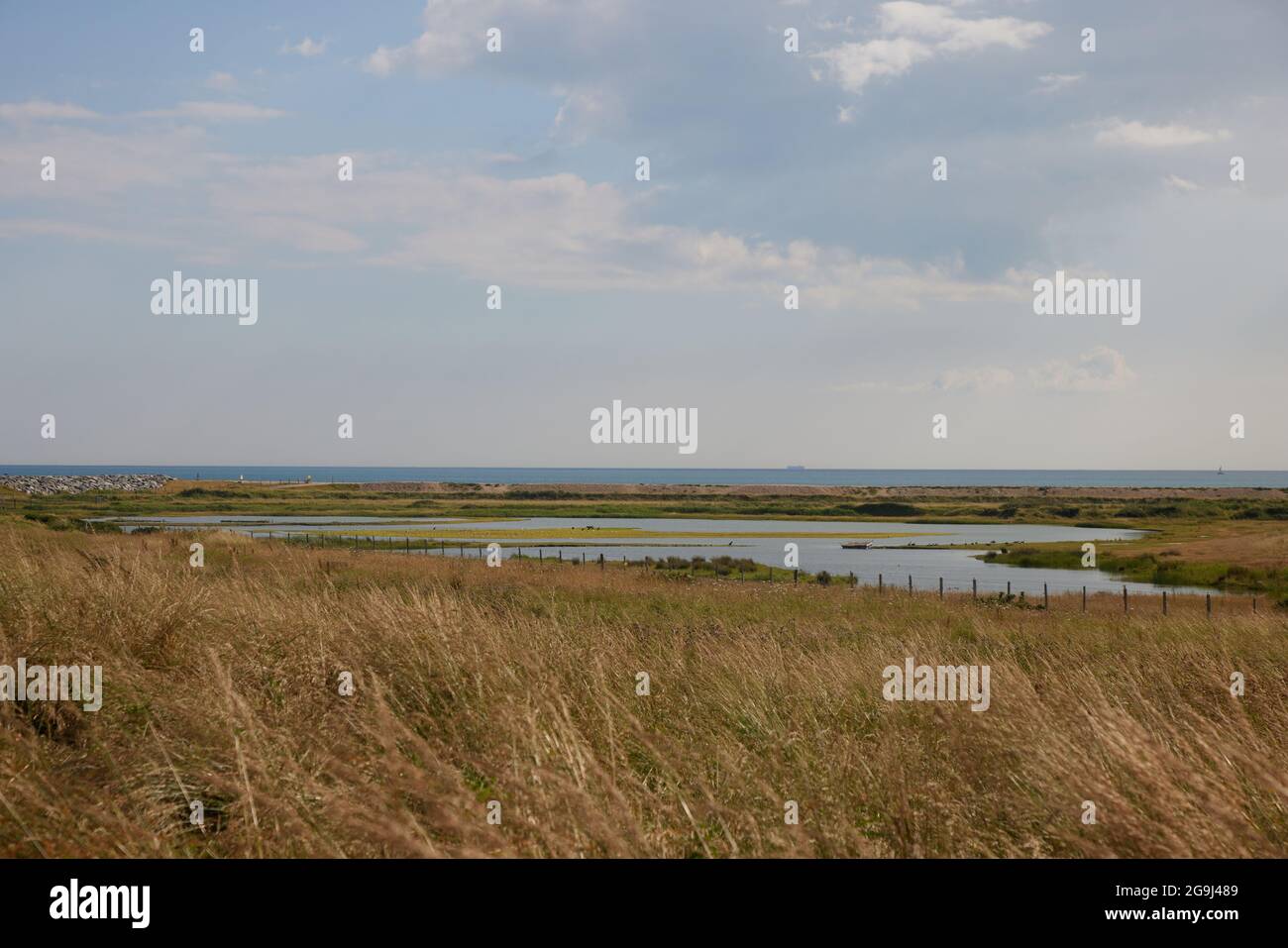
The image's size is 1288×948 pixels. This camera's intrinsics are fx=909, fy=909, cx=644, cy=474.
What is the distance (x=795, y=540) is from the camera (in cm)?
7894

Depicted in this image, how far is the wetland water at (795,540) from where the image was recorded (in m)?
50.3

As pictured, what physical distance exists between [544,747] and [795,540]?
7486 centimetres

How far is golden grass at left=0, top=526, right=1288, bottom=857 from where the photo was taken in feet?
15.3

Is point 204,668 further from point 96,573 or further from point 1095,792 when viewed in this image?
point 1095,792

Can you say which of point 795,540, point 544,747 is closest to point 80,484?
point 795,540

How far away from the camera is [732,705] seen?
795 centimetres

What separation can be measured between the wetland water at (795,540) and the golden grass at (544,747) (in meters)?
35.7

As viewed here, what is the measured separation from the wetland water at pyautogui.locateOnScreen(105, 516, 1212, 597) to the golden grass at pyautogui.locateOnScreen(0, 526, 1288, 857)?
3566 centimetres
